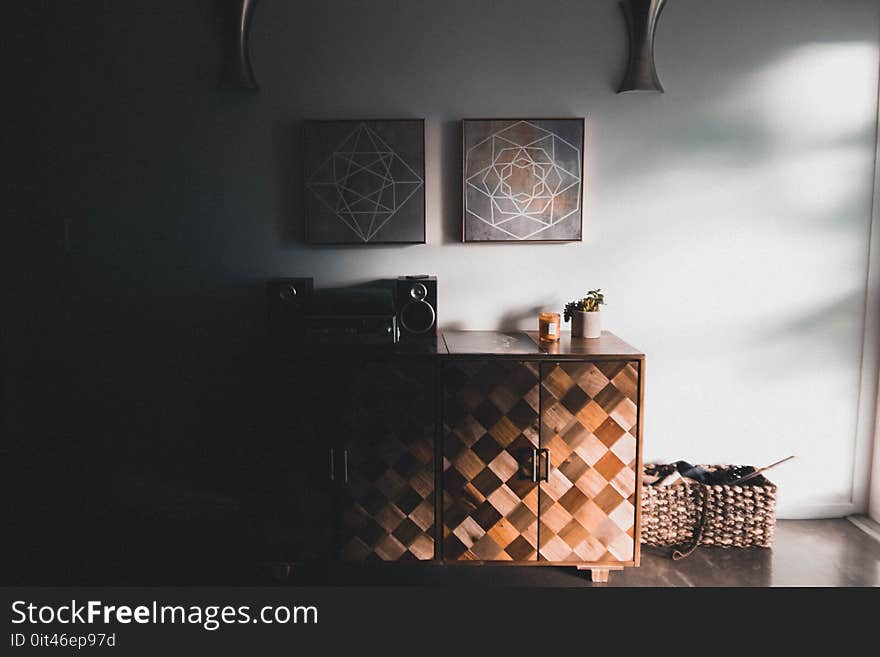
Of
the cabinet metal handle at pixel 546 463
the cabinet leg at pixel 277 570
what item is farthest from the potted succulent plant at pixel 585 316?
the cabinet leg at pixel 277 570

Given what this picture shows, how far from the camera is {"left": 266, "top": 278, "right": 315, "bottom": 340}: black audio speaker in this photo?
2.61m

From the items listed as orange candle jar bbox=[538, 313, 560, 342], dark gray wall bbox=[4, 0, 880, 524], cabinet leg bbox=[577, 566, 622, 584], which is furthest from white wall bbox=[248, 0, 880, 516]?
cabinet leg bbox=[577, 566, 622, 584]

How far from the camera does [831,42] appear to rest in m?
2.72

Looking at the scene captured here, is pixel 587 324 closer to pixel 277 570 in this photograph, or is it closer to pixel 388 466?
pixel 388 466

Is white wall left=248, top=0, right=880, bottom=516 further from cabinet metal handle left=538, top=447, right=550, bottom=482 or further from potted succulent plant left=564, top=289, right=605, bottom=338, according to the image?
cabinet metal handle left=538, top=447, right=550, bottom=482

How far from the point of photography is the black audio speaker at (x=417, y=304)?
8.68ft

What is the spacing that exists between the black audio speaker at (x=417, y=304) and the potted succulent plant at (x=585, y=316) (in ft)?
1.80

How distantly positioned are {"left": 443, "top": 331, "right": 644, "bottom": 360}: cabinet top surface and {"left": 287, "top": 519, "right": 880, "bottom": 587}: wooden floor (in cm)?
83

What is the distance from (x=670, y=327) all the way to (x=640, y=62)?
1.10 metres

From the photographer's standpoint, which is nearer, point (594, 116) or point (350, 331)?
point (350, 331)

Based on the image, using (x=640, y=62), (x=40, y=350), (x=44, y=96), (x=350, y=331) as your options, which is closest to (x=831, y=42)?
(x=640, y=62)

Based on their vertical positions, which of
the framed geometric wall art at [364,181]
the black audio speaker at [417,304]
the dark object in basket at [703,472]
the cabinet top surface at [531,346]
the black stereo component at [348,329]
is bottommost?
the dark object in basket at [703,472]

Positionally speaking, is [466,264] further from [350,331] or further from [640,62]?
[640,62]

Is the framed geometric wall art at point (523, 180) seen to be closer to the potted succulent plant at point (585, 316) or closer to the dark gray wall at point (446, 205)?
the dark gray wall at point (446, 205)
